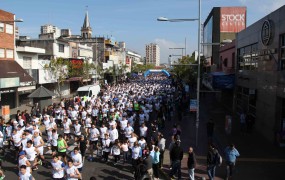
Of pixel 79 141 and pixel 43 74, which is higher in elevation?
pixel 43 74

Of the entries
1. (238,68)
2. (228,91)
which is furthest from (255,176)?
(228,91)

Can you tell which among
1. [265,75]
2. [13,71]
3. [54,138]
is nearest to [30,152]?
[54,138]

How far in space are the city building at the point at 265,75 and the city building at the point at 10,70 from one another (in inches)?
776

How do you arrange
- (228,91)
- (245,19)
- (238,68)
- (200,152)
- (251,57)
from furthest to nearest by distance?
1. (245,19)
2. (228,91)
3. (238,68)
4. (251,57)
5. (200,152)

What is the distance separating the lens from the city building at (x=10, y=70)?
26.6m

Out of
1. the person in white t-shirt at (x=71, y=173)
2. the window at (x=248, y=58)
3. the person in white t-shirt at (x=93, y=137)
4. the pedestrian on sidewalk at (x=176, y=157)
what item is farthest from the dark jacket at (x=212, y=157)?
the window at (x=248, y=58)

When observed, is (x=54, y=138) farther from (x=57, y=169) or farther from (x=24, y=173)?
(x=24, y=173)

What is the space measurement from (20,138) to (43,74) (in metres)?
21.3

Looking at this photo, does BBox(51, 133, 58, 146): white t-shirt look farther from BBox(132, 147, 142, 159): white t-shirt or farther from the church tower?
the church tower

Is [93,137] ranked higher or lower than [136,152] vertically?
higher

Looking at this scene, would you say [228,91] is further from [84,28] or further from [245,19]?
[84,28]

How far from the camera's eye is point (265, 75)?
59.0 ft

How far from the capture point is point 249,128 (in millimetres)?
18953

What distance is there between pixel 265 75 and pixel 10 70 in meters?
21.8
